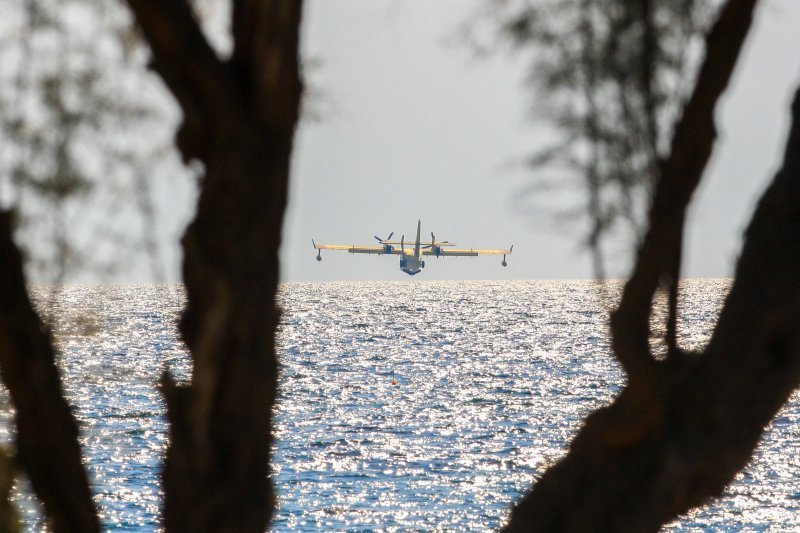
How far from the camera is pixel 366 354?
225 ft

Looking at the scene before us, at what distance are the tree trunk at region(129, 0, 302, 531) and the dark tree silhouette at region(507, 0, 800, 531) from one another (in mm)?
1089

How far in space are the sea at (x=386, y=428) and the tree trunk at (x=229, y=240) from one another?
11.9 inches

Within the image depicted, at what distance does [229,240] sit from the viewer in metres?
3.36

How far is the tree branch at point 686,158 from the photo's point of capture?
3.44m

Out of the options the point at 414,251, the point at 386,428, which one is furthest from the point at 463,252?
the point at 386,428

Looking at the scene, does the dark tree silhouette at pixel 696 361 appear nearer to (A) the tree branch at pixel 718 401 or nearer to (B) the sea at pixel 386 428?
(A) the tree branch at pixel 718 401

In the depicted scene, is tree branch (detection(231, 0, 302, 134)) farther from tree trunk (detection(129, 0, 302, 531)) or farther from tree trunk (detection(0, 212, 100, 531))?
tree trunk (detection(0, 212, 100, 531))

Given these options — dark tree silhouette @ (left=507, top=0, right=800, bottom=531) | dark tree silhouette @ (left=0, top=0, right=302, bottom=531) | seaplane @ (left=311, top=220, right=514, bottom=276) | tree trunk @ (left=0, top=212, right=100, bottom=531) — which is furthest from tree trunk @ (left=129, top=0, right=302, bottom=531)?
seaplane @ (left=311, top=220, right=514, bottom=276)

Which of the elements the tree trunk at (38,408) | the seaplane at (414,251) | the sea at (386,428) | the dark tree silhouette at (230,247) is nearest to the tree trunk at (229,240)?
the dark tree silhouette at (230,247)

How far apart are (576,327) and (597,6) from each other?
97172 millimetres

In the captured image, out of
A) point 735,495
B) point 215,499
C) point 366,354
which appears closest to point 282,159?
point 215,499

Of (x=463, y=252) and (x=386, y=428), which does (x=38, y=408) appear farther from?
(x=463, y=252)

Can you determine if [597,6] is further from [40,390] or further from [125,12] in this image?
[40,390]

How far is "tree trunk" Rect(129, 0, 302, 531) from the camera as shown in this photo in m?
3.37
